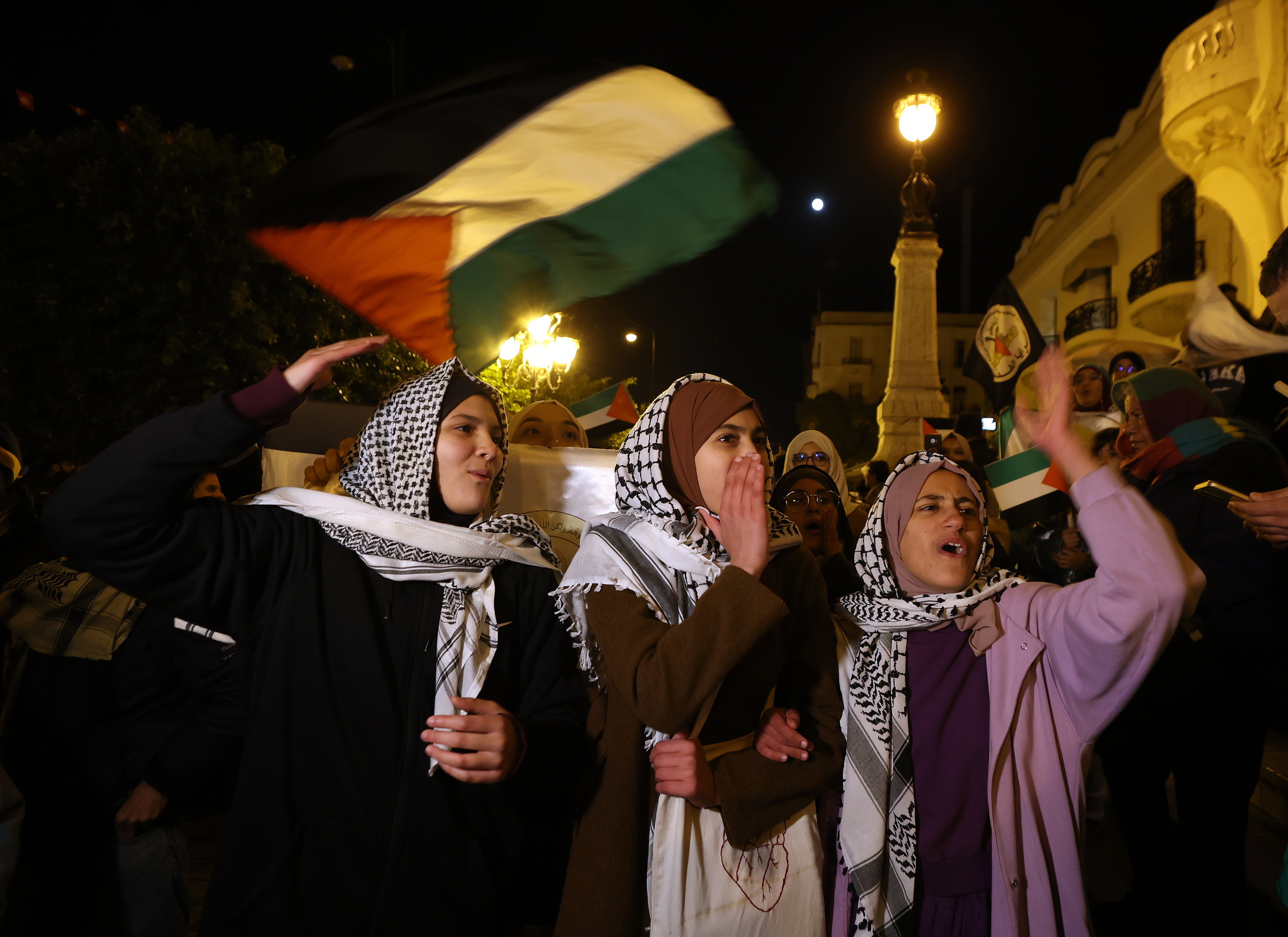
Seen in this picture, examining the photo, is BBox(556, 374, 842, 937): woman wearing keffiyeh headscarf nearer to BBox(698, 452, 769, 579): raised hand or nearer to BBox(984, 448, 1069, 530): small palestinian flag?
BBox(698, 452, 769, 579): raised hand

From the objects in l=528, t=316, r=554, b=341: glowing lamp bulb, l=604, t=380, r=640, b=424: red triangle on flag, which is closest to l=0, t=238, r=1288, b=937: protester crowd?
l=604, t=380, r=640, b=424: red triangle on flag

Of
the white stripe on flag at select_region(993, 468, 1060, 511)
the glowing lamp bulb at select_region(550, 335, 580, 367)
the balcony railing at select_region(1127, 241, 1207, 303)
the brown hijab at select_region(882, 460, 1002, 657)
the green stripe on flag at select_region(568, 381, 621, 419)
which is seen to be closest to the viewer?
the brown hijab at select_region(882, 460, 1002, 657)

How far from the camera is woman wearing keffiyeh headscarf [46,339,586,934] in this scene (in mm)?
1667

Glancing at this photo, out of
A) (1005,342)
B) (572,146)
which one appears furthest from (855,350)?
(572,146)

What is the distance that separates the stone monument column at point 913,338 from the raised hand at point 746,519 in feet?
35.7

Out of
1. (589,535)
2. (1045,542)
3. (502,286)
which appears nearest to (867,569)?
(589,535)

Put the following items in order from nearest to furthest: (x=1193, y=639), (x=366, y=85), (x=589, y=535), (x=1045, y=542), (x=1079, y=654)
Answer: (x=1079, y=654)
(x=589, y=535)
(x=1193, y=639)
(x=1045, y=542)
(x=366, y=85)

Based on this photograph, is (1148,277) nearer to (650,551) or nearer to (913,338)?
(913,338)

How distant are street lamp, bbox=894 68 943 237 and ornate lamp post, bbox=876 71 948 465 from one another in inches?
0.6

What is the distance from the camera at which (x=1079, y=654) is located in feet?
6.38

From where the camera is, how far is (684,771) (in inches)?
71.5

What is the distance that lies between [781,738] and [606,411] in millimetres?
3466

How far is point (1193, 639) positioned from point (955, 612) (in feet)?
5.57

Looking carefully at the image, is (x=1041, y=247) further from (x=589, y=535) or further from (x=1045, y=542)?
(x=589, y=535)
